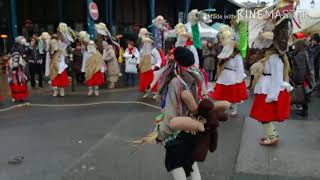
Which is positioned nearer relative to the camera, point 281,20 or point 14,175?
point 14,175

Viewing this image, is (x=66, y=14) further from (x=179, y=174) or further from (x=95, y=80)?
(x=179, y=174)

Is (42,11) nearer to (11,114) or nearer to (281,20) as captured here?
(11,114)

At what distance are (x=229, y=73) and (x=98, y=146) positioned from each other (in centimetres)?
314

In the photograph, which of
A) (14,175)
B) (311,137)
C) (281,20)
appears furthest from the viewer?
(311,137)

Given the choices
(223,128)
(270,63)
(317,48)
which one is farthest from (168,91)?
(317,48)

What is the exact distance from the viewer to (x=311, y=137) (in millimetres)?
7152

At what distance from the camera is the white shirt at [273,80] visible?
6.21 m

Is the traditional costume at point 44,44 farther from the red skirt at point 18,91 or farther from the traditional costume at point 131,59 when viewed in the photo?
the traditional costume at point 131,59

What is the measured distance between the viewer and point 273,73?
6246 mm

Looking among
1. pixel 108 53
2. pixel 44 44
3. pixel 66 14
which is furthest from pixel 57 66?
pixel 66 14

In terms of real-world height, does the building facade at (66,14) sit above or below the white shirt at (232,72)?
above

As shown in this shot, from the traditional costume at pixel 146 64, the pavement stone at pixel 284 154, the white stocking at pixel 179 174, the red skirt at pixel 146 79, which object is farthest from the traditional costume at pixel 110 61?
the white stocking at pixel 179 174

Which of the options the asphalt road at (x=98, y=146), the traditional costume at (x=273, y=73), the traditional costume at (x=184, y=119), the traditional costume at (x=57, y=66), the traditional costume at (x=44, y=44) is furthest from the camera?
the traditional costume at (x=44, y=44)

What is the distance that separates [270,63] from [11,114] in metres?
5.80
